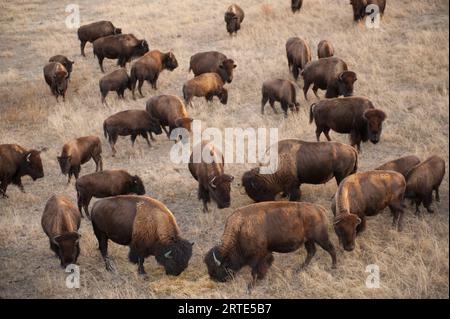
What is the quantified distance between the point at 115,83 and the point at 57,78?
1938 millimetres

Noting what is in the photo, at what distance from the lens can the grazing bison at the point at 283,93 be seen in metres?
14.0

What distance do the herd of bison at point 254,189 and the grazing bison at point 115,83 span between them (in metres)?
2.24

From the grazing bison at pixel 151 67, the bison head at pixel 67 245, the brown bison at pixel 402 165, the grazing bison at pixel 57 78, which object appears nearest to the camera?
the bison head at pixel 67 245

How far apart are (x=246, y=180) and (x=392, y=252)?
2.93 metres

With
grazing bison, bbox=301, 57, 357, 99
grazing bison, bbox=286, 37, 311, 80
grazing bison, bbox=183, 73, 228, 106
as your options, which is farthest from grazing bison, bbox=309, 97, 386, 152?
grazing bison, bbox=286, 37, 311, 80

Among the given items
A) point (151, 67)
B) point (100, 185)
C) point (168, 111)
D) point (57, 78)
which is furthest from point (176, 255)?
point (57, 78)

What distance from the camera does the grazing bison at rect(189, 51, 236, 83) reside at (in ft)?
53.6

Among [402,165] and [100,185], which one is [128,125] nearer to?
[100,185]

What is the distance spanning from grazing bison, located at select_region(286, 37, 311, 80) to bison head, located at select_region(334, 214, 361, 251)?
885cm

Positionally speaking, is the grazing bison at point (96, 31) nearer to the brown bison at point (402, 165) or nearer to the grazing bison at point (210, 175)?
the grazing bison at point (210, 175)

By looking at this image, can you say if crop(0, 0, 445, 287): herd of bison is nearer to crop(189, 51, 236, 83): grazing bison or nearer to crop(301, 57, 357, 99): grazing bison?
crop(301, 57, 357, 99): grazing bison

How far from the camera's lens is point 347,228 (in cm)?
793

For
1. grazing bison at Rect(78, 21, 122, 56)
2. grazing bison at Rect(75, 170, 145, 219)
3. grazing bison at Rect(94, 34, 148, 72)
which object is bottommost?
grazing bison at Rect(75, 170, 145, 219)

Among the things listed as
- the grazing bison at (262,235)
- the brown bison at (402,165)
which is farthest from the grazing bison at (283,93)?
the grazing bison at (262,235)
